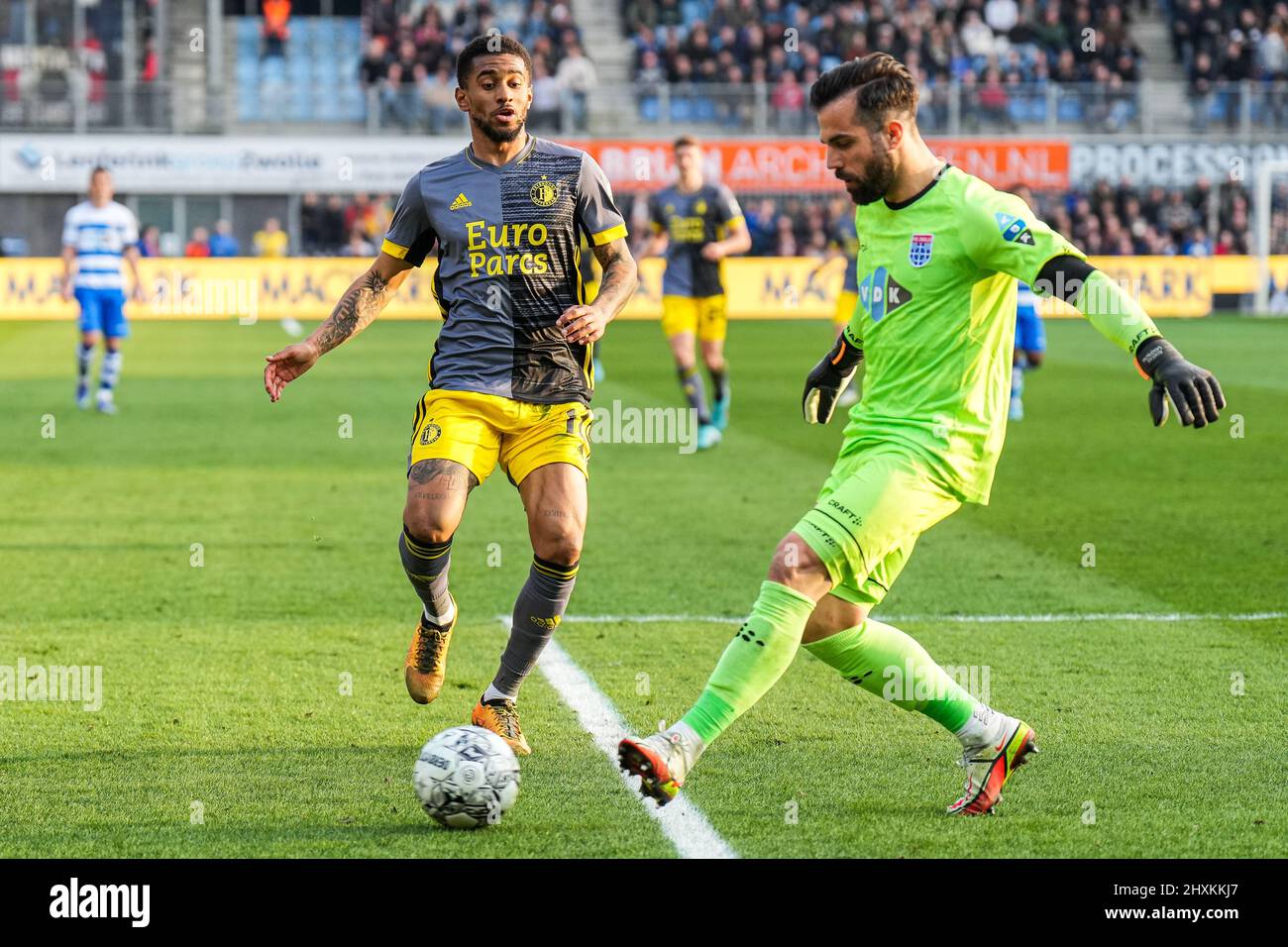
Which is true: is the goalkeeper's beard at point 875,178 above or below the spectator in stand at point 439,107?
above

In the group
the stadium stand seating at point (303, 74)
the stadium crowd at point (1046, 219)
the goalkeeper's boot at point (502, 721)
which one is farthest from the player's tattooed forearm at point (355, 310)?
the stadium stand seating at point (303, 74)

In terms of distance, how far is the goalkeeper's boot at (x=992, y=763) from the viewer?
477 centimetres

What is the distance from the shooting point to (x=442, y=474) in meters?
5.48

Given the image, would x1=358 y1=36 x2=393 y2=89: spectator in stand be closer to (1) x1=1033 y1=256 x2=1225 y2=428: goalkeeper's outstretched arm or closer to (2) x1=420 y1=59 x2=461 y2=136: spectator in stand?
(2) x1=420 y1=59 x2=461 y2=136: spectator in stand

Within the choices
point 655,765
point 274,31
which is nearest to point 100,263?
point 655,765

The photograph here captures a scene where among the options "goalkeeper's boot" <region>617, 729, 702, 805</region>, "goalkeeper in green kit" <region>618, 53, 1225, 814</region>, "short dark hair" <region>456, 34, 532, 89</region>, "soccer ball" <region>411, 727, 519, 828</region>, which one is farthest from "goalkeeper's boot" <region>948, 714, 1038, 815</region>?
"short dark hair" <region>456, 34, 532, 89</region>

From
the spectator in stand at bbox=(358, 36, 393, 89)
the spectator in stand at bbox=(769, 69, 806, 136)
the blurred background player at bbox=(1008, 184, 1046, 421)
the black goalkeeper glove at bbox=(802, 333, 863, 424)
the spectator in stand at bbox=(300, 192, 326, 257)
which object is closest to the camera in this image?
the black goalkeeper glove at bbox=(802, 333, 863, 424)

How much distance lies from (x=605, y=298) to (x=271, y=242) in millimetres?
29816

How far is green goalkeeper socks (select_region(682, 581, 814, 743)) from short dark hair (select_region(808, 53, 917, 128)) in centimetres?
123

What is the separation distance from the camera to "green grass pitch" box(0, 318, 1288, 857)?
4.69 meters

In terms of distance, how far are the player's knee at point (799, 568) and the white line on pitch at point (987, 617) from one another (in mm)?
2987

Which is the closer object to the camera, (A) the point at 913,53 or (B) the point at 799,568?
(B) the point at 799,568

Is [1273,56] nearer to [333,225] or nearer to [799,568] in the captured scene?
[333,225]

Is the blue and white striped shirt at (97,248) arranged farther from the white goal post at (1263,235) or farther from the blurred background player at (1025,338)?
the white goal post at (1263,235)
